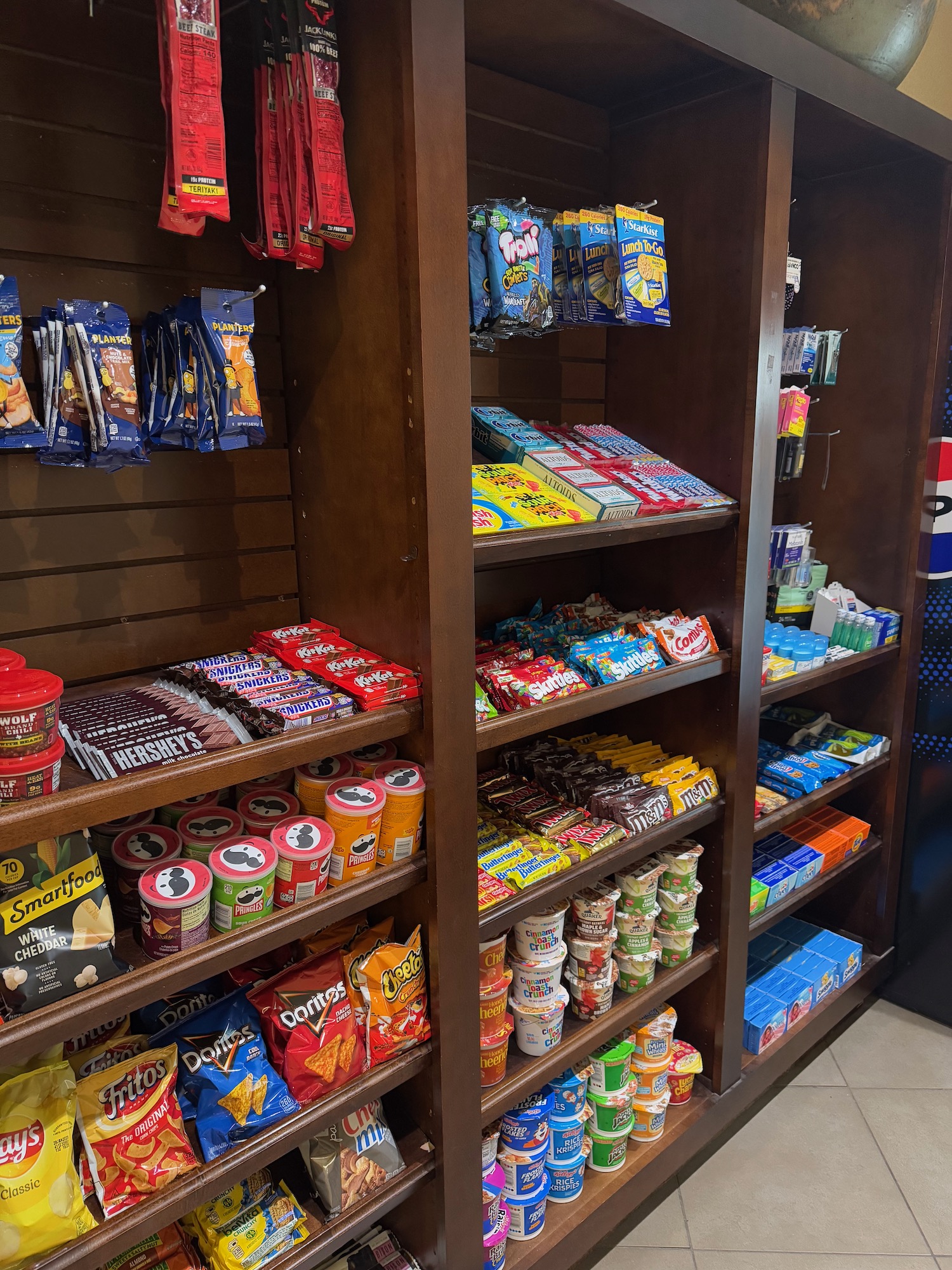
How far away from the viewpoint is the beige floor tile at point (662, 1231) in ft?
6.83

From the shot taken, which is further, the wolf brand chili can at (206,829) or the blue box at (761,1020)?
the blue box at (761,1020)

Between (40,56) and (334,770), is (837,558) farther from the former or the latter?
(40,56)

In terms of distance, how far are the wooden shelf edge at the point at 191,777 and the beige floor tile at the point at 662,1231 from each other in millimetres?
1517

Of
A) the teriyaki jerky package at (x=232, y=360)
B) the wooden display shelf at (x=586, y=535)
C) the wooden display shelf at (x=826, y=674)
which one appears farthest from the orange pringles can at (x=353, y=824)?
the wooden display shelf at (x=826, y=674)

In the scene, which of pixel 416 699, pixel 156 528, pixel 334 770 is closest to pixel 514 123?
pixel 156 528

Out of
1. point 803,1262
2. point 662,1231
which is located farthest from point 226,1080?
point 803,1262

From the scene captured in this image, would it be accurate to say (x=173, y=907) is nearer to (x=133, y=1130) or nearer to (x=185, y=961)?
(x=185, y=961)

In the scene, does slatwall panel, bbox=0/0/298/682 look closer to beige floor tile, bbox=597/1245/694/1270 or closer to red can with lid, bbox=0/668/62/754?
red can with lid, bbox=0/668/62/754

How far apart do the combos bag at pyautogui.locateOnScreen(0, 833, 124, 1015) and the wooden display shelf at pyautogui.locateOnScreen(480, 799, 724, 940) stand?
0.70m

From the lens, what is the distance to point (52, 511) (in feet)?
4.78

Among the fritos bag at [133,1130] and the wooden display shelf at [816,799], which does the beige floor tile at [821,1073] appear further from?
the fritos bag at [133,1130]

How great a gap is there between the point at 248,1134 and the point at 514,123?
2075 millimetres

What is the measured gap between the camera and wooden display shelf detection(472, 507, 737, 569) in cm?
150

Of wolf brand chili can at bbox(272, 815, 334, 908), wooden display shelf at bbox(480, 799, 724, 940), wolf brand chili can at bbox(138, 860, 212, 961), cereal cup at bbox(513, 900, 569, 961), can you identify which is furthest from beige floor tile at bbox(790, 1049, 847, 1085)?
wolf brand chili can at bbox(138, 860, 212, 961)
